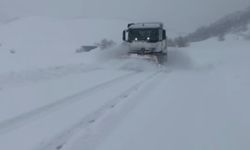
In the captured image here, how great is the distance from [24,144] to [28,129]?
3.18ft

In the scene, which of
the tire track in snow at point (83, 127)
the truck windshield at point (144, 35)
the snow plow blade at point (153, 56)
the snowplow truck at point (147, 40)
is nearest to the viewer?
the tire track in snow at point (83, 127)

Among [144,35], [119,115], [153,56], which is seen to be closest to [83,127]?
[119,115]

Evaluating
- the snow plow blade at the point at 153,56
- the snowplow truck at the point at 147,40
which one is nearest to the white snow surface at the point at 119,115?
the snow plow blade at the point at 153,56

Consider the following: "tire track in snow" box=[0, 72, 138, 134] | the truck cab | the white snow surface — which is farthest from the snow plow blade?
"tire track in snow" box=[0, 72, 138, 134]

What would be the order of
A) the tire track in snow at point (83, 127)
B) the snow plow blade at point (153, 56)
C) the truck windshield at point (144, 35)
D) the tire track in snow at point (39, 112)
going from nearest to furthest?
1. the tire track in snow at point (83, 127)
2. the tire track in snow at point (39, 112)
3. the snow plow blade at point (153, 56)
4. the truck windshield at point (144, 35)

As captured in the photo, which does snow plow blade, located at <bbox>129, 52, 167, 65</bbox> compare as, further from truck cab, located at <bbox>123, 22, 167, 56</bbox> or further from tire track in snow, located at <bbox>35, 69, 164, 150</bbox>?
tire track in snow, located at <bbox>35, 69, 164, 150</bbox>

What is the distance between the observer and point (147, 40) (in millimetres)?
28984

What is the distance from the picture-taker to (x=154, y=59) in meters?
26.5

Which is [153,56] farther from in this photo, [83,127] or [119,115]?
[83,127]

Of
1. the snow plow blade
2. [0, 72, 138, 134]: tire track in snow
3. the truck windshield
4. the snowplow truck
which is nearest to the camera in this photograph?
[0, 72, 138, 134]: tire track in snow

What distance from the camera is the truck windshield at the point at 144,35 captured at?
95.0 ft

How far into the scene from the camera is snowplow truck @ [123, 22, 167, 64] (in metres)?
28.7

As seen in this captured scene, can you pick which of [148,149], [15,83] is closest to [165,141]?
[148,149]

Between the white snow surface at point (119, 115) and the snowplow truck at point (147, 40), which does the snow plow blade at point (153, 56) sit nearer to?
the snowplow truck at point (147, 40)
